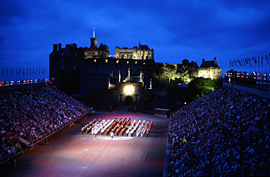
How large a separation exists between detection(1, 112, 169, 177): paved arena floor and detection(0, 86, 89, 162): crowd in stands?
1.27 m

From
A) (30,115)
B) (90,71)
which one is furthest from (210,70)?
(30,115)

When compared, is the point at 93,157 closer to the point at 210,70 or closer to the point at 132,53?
the point at 210,70

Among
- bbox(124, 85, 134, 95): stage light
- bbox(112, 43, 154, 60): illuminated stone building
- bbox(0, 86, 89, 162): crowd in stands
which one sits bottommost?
bbox(0, 86, 89, 162): crowd in stands

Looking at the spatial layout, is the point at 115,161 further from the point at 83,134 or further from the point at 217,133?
the point at 83,134

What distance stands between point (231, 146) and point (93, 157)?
1164 cm

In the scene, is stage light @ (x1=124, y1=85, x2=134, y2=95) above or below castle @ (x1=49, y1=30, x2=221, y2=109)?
below

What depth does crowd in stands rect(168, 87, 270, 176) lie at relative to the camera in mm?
10263

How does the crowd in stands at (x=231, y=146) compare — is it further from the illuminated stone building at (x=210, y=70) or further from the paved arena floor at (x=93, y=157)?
the illuminated stone building at (x=210, y=70)

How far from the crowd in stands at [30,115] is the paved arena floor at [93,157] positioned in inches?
50.0

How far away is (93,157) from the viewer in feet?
65.2

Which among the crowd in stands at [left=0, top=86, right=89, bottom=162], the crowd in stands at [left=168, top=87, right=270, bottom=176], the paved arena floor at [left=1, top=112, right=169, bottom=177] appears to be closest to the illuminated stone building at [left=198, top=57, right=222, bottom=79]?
the crowd in stands at [left=0, top=86, right=89, bottom=162]

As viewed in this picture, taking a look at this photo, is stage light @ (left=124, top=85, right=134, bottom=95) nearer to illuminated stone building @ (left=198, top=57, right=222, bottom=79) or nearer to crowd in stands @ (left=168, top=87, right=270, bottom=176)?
crowd in stands @ (left=168, top=87, right=270, bottom=176)

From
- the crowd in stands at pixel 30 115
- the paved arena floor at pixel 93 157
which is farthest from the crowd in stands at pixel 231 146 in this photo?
the crowd in stands at pixel 30 115

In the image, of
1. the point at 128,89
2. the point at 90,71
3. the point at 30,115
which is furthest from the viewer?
the point at 90,71
